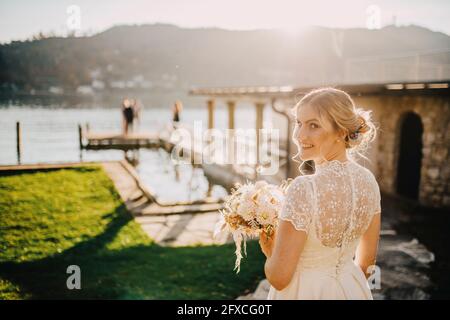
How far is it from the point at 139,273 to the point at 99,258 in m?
0.92

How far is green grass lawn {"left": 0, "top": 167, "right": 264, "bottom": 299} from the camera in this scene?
→ 19.5 feet

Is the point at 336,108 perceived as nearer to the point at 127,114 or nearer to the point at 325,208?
the point at 325,208

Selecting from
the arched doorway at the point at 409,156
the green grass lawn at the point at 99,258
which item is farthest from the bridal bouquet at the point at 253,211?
the arched doorway at the point at 409,156

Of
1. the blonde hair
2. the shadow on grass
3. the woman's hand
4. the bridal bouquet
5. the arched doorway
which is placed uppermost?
the blonde hair

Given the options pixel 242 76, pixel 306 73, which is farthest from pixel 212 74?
pixel 306 73

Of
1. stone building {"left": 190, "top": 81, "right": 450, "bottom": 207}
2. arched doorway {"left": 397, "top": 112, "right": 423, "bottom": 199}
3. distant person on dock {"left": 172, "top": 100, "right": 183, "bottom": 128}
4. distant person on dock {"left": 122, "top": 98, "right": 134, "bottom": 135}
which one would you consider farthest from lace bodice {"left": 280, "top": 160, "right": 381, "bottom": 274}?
distant person on dock {"left": 122, "top": 98, "right": 134, "bottom": 135}

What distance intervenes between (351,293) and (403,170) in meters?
12.3

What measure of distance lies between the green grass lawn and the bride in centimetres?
388

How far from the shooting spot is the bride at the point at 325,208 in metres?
1.96

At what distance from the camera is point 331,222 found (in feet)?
6.78

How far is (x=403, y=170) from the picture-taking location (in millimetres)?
13555

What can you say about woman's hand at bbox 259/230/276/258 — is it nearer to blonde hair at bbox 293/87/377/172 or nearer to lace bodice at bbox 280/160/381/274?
lace bodice at bbox 280/160/381/274

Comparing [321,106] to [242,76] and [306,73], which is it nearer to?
[306,73]
